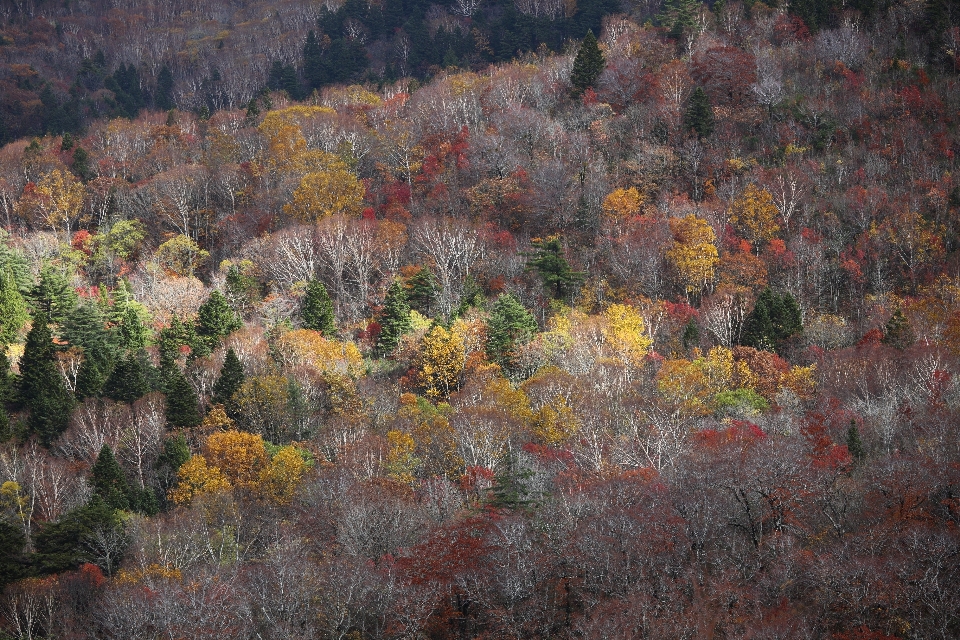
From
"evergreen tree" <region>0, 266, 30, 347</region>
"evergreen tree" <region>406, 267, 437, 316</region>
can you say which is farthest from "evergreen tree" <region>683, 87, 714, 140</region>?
"evergreen tree" <region>0, 266, 30, 347</region>

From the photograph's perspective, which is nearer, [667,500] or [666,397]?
[667,500]

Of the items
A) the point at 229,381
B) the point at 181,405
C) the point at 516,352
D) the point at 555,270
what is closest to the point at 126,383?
the point at 181,405

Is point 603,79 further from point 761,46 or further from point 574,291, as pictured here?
point 574,291

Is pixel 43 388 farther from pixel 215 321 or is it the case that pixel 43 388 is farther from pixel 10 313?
pixel 215 321

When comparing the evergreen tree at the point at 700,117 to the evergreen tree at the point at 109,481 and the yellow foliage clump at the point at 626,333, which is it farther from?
the evergreen tree at the point at 109,481

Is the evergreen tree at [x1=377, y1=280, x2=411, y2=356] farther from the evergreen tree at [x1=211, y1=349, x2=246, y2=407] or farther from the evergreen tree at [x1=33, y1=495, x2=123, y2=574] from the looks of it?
the evergreen tree at [x1=33, y1=495, x2=123, y2=574]

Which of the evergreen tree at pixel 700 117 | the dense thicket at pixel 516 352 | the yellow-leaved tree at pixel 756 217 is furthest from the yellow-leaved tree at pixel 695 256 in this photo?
the evergreen tree at pixel 700 117

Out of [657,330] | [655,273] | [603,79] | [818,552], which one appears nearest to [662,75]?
[603,79]
